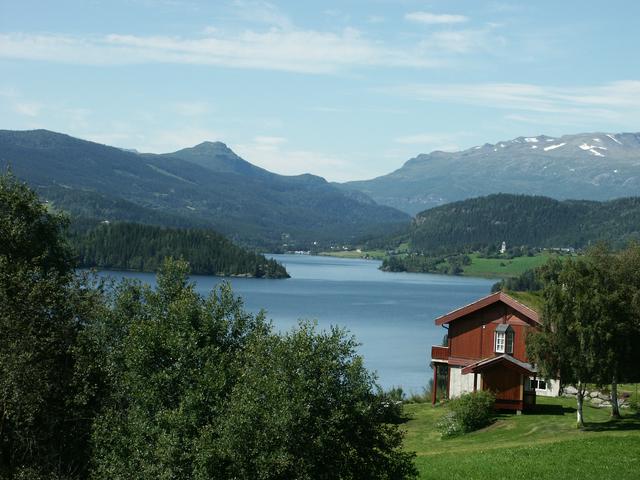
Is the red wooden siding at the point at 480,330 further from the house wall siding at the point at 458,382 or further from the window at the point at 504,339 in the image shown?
the house wall siding at the point at 458,382

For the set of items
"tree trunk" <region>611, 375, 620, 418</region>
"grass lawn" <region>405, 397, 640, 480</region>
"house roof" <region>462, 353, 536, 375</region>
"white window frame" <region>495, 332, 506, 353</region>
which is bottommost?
"grass lawn" <region>405, 397, 640, 480</region>

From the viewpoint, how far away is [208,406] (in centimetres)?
1927

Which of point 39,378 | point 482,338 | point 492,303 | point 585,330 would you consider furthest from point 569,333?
point 39,378

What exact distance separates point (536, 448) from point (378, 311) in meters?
98.6

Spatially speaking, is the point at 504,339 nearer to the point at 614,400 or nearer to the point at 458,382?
the point at 458,382

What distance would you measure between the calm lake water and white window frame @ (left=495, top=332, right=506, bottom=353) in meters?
10.6

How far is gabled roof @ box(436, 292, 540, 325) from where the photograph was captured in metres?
44.0

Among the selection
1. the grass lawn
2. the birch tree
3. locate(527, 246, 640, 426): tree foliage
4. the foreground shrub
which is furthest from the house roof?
the foreground shrub

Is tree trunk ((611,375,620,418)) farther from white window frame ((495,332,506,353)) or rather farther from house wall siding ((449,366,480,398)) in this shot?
house wall siding ((449,366,480,398))

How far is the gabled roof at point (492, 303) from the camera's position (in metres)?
44.0

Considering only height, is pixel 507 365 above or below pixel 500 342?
below

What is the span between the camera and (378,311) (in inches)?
5020

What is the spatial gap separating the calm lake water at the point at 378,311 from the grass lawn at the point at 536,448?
50.9 feet

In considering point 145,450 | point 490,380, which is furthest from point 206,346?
point 490,380
